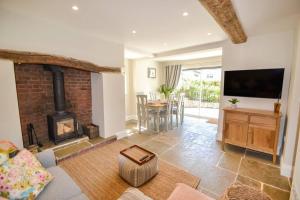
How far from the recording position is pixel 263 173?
2.44 metres

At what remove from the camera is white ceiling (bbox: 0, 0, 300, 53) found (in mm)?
1976

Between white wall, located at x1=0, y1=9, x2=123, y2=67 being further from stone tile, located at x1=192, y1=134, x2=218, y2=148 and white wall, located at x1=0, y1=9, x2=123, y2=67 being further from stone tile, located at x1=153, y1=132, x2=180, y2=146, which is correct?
stone tile, located at x1=192, y1=134, x2=218, y2=148

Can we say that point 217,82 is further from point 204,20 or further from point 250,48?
point 204,20

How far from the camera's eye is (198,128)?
4727mm

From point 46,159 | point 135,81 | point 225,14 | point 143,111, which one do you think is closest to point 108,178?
point 46,159

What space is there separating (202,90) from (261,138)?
3702 millimetres

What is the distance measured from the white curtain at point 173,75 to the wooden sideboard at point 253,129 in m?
3.72

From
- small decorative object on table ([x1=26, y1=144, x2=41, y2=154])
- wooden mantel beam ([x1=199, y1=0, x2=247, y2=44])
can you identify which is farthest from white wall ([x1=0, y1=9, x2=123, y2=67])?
wooden mantel beam ([x1=199, y1=0, x2=247, y2=44])

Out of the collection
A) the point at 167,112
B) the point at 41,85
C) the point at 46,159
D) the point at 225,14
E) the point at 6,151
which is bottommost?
the point at 46,159

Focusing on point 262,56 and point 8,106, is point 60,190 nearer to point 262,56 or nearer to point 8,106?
point 8,106

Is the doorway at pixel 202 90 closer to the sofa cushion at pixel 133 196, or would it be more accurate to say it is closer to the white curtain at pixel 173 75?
the white curtain at pixel 173 75

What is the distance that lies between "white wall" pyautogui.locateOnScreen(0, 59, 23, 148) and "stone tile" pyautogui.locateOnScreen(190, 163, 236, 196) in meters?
2.91

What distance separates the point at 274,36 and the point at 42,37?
4353 mm

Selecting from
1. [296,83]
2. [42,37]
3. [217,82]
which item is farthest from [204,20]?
[217,82]
